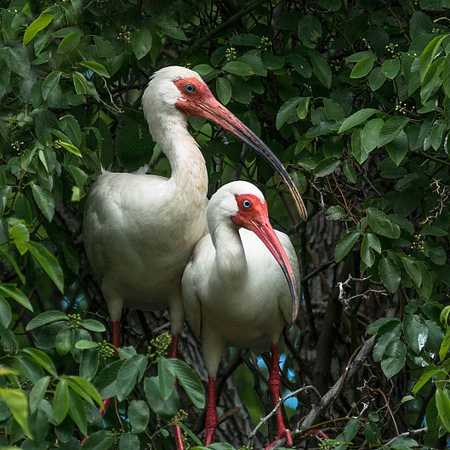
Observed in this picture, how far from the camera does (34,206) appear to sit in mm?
7074

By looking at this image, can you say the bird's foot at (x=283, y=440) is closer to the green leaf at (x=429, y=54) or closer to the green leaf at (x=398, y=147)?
the green leaf at (x=398, y=147)

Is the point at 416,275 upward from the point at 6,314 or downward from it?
downward

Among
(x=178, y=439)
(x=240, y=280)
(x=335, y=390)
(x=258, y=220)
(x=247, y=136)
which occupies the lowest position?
(x=178, y=439)

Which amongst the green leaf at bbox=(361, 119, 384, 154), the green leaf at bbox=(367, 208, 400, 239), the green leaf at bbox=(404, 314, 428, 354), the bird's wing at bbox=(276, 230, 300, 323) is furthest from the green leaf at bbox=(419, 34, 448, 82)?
the bird's wing at bbox=(276, 230, 300, 323)

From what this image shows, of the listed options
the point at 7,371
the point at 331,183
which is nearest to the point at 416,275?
the point at 331,183

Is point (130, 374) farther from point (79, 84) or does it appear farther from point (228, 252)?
point (228, 252)

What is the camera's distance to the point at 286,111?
24.4ft

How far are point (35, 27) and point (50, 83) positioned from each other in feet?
0.85

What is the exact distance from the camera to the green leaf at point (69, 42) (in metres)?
6.98

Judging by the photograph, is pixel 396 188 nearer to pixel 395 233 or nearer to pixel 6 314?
pixel 395 233

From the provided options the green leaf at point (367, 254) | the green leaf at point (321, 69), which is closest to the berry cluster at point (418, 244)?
the green leaf at point (367, 254)

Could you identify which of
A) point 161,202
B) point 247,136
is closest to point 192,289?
point 161,202

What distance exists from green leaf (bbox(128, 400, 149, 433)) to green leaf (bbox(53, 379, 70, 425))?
58 centimetres

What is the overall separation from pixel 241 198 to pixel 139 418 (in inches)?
68.5
